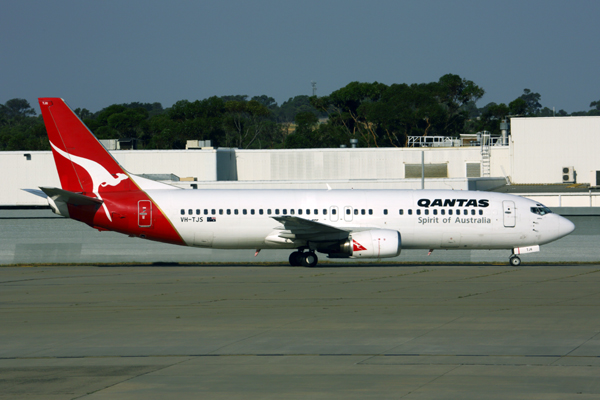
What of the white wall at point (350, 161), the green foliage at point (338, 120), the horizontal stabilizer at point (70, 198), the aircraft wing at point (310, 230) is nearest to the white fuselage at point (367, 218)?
the aircraft wing at point (310, 230)

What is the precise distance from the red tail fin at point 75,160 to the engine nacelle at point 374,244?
→ 1059 cm

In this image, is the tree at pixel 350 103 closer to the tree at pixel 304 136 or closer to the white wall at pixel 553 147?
the tree at pixel 304 136

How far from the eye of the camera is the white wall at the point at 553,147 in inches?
2174

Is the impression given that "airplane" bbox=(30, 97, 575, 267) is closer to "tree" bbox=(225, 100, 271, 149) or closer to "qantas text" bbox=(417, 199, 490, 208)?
"qantas text" bbox=(417, 199, 490, 208)

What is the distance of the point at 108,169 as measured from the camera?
103ft

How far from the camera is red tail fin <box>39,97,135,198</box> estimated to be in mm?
31125

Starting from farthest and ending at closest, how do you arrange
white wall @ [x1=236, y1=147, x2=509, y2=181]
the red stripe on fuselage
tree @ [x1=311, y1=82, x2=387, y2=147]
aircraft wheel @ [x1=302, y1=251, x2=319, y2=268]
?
tree @ [x1=311, y1=82, x2=387, y2=147] < white wall @ [x1=236, y1=147, x2=509, y2=181] < aircraft wheel @ [x1=302, y1=251, x2=319, y2=268] < the red stripe on fuselage

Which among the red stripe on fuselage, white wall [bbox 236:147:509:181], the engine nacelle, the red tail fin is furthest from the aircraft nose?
white wall [bbox 236:147:509:181]

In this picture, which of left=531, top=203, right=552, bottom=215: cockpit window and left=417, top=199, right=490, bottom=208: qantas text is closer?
left=417, top=199, right=490, bottom=208: qantas text

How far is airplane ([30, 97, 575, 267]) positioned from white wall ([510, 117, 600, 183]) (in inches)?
1002
